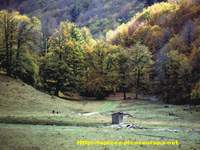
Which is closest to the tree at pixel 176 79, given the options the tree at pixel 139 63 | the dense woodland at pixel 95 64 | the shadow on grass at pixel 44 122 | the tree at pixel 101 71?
the dense woodland at pixel 95 64

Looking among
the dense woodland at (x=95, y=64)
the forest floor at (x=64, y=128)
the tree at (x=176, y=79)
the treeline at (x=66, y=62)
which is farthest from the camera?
the tree at (x=176, y=79)

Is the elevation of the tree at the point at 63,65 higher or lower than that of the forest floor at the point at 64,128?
higher

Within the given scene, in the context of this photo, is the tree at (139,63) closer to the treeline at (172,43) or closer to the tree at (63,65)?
the treeline at (172,43)

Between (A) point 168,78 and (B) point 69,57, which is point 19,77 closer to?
(B) point 69,57

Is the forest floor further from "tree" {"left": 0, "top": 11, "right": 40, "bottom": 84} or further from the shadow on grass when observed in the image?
"tree" {"left": 0, "top": 11, "right": 40, "bottom": 84}

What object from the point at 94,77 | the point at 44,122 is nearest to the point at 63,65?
the point at 94,77

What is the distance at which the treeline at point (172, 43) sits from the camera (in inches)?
4018

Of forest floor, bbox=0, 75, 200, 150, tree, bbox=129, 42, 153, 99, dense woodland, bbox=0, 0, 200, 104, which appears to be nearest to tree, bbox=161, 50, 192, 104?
dense woodland, bbox=0, 0, 200, 104

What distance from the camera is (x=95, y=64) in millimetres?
114438

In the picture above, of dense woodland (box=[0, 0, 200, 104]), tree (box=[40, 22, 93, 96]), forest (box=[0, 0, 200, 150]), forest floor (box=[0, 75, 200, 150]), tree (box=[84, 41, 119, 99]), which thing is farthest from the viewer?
tree (box=[84, 41, 119, 99])

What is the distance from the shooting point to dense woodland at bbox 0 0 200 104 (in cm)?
9756

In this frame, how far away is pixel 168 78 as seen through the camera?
358ft

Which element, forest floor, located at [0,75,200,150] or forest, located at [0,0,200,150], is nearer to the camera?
forest floor, located at [0,75,200,150]

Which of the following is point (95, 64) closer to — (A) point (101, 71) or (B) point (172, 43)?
(A) point (101, 71)
